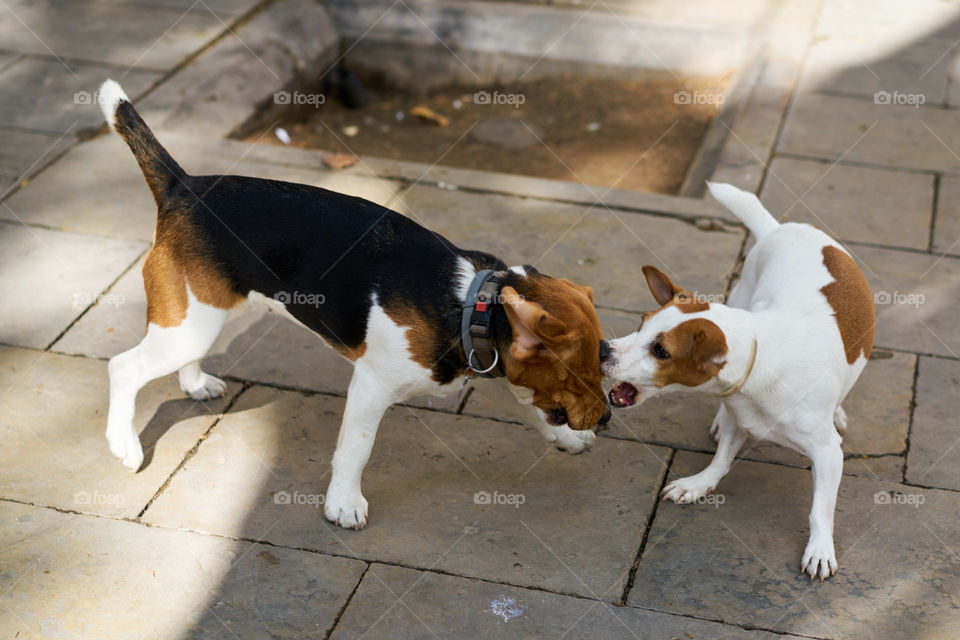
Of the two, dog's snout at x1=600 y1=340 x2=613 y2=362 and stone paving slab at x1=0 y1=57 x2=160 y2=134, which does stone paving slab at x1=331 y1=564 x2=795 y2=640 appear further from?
stone paving slab at x1=0 y1=57 x2=160 y2=134

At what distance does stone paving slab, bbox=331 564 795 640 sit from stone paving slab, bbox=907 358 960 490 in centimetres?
127

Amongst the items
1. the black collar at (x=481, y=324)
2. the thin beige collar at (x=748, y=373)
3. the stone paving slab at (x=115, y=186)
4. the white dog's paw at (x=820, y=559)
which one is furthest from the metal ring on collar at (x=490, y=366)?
the stone paving slab at (x=115, y=186)

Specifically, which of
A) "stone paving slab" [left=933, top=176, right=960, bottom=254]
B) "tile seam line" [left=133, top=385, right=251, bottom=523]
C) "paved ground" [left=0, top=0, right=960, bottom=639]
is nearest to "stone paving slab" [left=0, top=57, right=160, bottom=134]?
"paved ground" [left=0, top=0, right=960, bottom=639]

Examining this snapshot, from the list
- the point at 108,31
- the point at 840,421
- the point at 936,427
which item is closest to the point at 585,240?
the point at 840,421

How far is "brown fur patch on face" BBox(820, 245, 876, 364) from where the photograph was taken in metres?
3.92

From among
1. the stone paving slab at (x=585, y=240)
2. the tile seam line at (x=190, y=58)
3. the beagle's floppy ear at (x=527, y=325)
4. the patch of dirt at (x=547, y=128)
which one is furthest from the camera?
the patch of dirt at (x=547, y=128)

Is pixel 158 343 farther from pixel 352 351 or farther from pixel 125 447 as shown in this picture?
pixel 352 351

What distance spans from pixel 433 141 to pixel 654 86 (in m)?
2.14

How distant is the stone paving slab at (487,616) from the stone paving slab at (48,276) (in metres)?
2.51

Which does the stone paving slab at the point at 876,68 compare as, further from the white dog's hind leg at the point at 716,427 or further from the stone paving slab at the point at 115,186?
the white dog's hind leg at the point at 716,427

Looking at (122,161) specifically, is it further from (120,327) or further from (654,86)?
(654,86)

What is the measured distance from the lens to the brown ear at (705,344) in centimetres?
351

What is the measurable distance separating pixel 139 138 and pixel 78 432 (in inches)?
56.2

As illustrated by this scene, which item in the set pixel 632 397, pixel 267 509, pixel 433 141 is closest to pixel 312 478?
pixel 267 509
